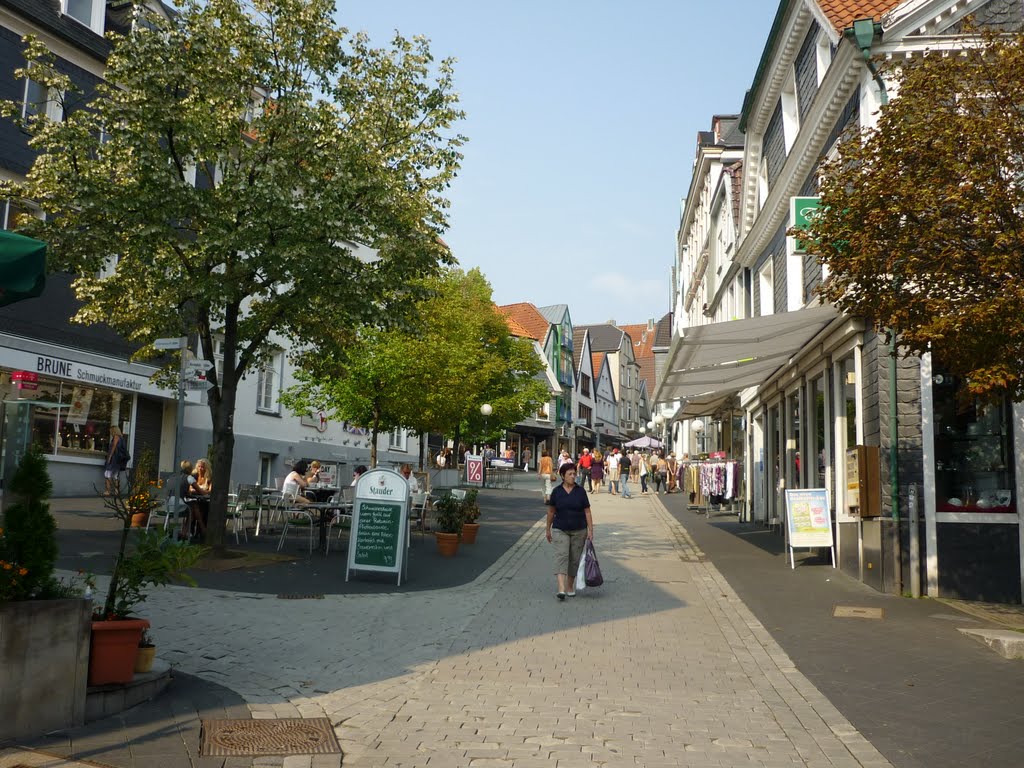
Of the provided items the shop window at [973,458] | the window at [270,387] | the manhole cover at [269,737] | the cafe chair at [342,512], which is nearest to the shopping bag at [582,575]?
the shop window at [973,458]

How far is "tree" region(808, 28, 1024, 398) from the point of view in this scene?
8.71 m

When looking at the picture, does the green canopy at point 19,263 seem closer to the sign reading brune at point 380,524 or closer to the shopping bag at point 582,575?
the sign reading brune at point 380,524

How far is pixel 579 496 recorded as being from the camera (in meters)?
12.5

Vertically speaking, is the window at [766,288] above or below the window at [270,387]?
above

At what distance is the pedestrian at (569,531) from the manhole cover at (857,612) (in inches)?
119

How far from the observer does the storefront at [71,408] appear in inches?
805

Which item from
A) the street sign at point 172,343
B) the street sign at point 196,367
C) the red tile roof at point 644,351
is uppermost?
the red tile roof at point 644,351

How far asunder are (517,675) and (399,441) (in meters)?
36.9

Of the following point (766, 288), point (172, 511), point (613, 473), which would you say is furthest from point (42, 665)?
point (613, 473)

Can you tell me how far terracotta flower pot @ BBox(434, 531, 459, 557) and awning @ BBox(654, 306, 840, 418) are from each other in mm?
4487

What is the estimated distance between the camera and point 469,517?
1714 centimetres

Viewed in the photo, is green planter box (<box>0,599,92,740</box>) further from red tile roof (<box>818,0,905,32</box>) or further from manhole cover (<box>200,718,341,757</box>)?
red tile roof (<box>818,0,905,32</box>)

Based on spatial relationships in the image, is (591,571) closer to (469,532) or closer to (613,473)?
(469,532)

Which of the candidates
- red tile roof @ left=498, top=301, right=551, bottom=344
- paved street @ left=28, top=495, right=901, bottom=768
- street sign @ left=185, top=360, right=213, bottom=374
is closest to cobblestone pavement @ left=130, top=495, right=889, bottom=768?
paved street @ left=28, top=495, right=901, bottom=768
